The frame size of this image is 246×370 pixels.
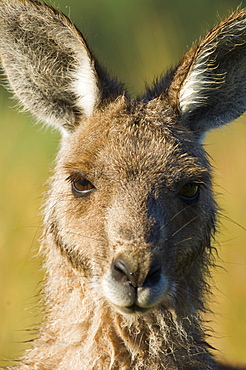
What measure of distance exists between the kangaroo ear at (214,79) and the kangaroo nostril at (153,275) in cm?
165

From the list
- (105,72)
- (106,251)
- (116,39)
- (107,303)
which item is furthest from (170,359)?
(116,39)

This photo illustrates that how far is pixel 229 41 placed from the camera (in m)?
5.64

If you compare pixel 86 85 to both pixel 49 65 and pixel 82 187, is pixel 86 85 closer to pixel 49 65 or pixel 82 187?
pixel 49 65

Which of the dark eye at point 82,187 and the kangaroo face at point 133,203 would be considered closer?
the kangaroo face at point 133,203

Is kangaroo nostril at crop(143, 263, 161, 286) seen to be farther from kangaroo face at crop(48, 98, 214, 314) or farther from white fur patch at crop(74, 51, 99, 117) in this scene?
white fur patch at crop(74, 51, 99, 117)

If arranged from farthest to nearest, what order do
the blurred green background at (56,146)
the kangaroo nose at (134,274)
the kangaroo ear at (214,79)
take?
the blurred green background at (56,146), the kangaroo ear at (214,79), the kangaroo nose at (134,274)

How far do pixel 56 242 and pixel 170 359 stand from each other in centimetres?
128

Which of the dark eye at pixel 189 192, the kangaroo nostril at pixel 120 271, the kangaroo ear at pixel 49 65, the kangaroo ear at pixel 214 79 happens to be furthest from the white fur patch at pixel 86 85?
the kangaroo nostril at pixel 120 271

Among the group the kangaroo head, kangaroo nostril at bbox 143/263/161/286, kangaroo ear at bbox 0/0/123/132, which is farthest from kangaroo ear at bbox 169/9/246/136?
kangaroo nostril at bbox 143/263/161/286

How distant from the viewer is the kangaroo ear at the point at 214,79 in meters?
5.47

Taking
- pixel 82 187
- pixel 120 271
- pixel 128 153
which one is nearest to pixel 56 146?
pixel 82 187

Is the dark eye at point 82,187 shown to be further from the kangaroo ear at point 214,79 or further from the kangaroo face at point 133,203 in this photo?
the kangaroo ear at point 214,79

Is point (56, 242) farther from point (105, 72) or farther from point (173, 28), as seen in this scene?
point (173, 28)

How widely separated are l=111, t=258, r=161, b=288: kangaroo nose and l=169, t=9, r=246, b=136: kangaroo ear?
1.69 metres
